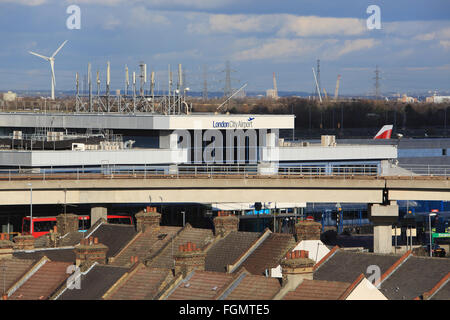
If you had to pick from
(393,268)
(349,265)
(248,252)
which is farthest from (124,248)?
Result: (393,268)

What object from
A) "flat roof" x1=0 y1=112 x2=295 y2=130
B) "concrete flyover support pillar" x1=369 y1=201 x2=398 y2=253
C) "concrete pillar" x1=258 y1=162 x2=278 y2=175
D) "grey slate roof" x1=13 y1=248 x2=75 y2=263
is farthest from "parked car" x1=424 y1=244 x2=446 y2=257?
"flat roof" x1=0 y1=112 x2=295 y2=130

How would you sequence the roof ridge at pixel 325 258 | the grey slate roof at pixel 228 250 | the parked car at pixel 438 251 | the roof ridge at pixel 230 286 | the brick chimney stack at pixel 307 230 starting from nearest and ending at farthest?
1. the roof ridge at pixel 230 286
2. the roof ridge at pixel 325 258
3. the brick chimney stack at pixel 307 230
4. the grey slate roof at pixel 228 250
5. the parked car at pixel 438 251

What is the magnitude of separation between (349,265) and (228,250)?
10.7m

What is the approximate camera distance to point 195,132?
15388 centimetres

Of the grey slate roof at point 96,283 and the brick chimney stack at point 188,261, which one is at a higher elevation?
the brick chimney stack at point 188,261

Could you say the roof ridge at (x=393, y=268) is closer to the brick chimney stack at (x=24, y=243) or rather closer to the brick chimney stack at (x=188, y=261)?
the brick chimney stack at (x=188, y=261)

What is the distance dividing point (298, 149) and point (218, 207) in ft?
79.5

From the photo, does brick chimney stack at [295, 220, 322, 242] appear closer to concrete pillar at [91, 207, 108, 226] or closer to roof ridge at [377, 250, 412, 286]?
roof ridge at [377, 250, 412, 286]

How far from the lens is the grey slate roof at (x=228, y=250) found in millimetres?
69125

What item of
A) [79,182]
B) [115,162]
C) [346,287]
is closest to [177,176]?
[79,182]

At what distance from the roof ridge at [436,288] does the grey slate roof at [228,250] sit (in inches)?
612

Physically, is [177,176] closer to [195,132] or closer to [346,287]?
[195,132]

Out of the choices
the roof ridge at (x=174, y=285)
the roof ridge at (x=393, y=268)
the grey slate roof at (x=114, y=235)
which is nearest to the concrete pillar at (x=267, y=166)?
the grey slate roof at (x=114, y=235)
